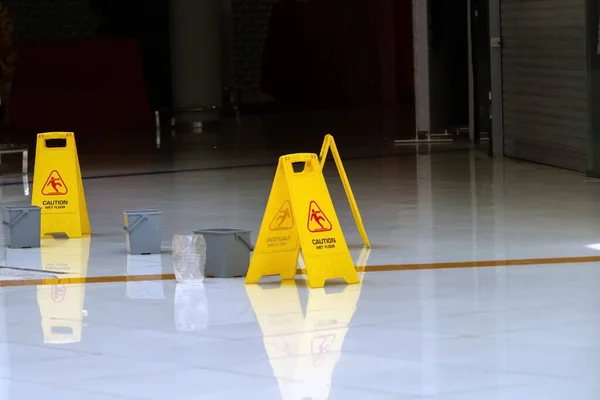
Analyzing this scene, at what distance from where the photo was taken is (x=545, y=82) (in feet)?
50.7

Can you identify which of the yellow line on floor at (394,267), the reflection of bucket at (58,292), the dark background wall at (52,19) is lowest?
the yellow line on floor at (394,267)

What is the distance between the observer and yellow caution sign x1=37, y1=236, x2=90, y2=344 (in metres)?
6.59

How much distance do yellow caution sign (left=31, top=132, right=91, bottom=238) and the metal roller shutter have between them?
215 inches

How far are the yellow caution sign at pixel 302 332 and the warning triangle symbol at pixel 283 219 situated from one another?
12.1 inches

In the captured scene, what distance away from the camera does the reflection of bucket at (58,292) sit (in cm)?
750

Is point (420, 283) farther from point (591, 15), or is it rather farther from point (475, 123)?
point (475, 123)

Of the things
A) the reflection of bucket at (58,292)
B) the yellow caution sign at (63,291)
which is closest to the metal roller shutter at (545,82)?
the yellow caution sign at (63,291)

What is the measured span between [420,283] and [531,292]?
2.25 ft

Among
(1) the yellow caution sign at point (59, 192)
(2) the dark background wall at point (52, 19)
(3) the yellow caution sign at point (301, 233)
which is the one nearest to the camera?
(3) the yellow caution sign at point (301, 233)

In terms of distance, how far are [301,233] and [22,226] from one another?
2.79 meters

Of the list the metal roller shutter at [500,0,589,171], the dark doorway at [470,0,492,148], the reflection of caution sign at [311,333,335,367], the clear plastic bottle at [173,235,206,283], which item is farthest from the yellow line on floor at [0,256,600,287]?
the dark doorway at [470,0,492,148]

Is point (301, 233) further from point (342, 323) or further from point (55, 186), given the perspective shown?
point (55, 186)

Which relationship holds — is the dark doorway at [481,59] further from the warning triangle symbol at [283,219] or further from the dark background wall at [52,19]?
the dark background wall at [52,19]

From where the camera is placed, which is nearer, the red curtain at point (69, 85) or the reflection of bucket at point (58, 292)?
the reflection of bucket at point (58, 292)
